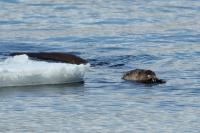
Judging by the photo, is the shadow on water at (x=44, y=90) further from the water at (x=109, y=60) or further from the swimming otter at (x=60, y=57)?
the swimming otter at (x=60, y=57)

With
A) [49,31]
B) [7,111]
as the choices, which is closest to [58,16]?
[49,31]

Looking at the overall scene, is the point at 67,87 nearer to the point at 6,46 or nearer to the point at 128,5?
the point at 6,46

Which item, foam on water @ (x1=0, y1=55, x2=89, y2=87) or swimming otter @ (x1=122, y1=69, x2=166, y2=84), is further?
swimming otter @ (x1=122, y1=69, x2=166, y2=84)

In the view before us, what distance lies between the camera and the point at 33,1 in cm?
2738

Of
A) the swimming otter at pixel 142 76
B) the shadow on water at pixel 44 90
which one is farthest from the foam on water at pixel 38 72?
the swimming otter at pixel 142 76

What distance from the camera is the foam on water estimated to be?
14758 millimetres

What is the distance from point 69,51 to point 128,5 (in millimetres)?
7246

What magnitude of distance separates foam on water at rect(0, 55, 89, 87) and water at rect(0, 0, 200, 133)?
136 mm

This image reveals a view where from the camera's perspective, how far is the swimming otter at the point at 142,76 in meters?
15.5

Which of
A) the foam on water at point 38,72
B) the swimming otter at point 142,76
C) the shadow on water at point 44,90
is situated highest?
the foam on water at point 38,72

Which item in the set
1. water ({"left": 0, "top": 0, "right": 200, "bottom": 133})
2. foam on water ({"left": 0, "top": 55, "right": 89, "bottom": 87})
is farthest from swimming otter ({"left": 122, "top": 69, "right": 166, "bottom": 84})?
foam on water ({"left": 0, "top": 55, "right": 89, "bottom": 87})

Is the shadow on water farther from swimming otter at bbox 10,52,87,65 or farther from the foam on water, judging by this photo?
swimming otter at bbox 10,52,87,65

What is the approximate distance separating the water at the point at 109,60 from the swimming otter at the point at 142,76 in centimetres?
22

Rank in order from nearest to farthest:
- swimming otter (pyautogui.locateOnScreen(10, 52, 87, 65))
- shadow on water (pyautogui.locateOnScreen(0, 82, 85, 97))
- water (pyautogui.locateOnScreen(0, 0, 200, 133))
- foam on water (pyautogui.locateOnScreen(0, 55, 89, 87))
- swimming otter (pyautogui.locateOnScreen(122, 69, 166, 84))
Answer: water (pyautogui.locateOnScreen(0, 0, 200, 133)) → shadow on water (pyautogui.locateOnScreen(0, 82, 85, 97)) → foam on water (pyautogui.locateOnScreen(0, 55, 89, 87)) → swimming otter (pyautogui.locateOnScreen(122, 69, 166, 84)) → swimming otter (pyautogui.locateOnScreen(10, 52, 87, 65))
